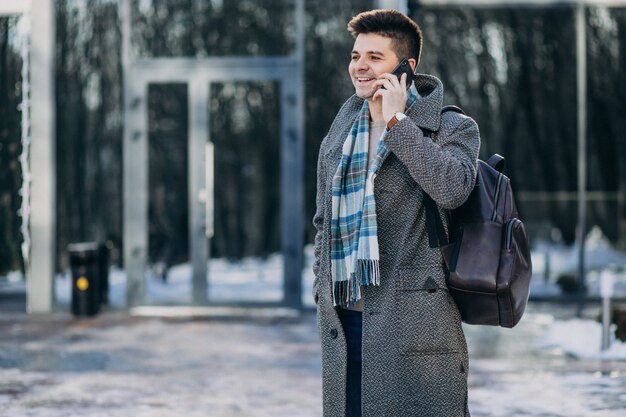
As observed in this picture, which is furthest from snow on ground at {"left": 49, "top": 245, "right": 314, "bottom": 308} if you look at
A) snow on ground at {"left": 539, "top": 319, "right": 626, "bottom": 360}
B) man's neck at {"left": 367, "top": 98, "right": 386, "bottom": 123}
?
man's neck at {"left": 367, "top": 98, "right": 386, "bottom": 123}

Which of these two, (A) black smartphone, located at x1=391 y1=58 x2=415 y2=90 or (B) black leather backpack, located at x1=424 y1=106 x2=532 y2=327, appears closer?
(B) black leather backpack, located at x1=424 y1=106 x2=532 y2=327

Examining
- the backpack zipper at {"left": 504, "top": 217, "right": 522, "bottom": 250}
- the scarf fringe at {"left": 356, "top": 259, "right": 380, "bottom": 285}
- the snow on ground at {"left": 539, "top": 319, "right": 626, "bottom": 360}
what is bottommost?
the snow on ground at {"left": 539, "top": 319, "right": 626, "bottom": 360}

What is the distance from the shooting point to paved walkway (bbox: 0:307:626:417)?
6.52 metres

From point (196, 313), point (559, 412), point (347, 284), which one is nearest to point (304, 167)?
point (196, 313)

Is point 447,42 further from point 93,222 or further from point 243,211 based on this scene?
point 93,222

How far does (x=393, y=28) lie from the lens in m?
3.22

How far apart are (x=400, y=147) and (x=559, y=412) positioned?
Answer: 3.81 meters

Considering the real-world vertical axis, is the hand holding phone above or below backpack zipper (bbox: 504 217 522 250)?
above

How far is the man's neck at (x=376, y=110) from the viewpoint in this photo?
10.7 ft

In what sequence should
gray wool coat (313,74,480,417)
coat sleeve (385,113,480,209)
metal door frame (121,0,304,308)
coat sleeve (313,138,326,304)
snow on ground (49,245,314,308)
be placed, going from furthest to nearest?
snow on ground (49,245,314,308)
metal door frame (121,0,304,308)
coat sleeve (313,138,326,304)
gray wool coat (313,74,480,417)
coat sleeve (385,113,480,209)

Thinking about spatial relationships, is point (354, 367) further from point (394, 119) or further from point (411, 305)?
point (394, 119)

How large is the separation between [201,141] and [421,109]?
8.62 m

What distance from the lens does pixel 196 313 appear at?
38.6 ft

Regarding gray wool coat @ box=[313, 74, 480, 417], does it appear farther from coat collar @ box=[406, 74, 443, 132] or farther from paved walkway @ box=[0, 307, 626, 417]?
paved walkway @ box=[0, 307, 626, 417]
